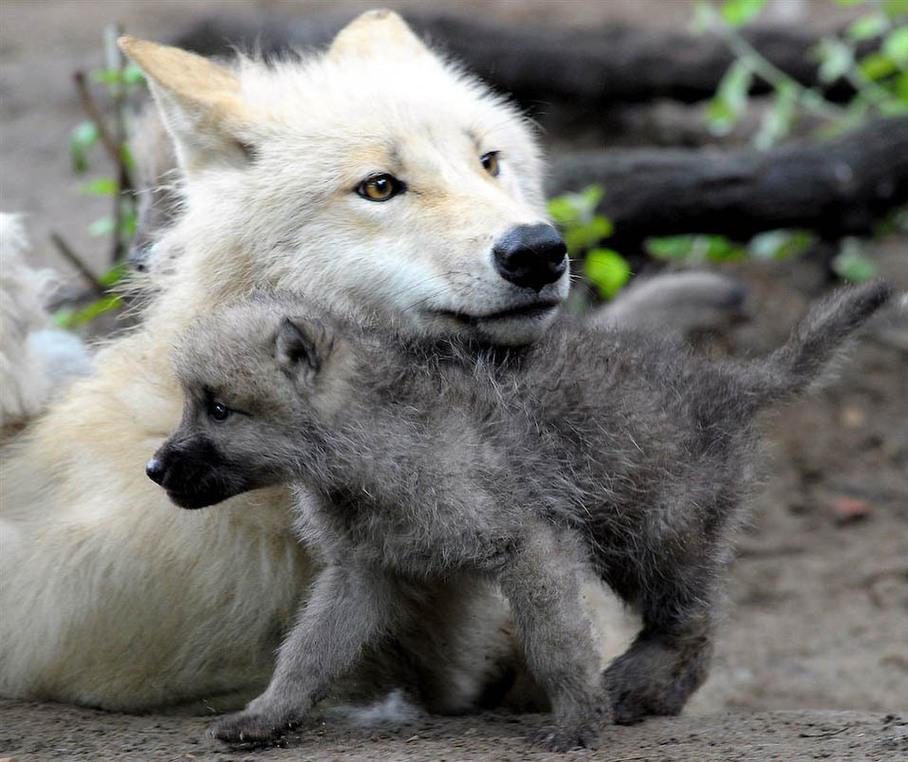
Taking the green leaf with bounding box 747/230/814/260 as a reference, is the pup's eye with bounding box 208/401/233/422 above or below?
above

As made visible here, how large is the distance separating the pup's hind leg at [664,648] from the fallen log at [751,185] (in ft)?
13.1

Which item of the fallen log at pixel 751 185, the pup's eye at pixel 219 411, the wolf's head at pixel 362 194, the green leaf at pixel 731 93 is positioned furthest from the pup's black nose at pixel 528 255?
the green leaf at pixel 731 93

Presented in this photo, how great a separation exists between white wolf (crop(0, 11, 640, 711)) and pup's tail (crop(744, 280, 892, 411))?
2.99ft

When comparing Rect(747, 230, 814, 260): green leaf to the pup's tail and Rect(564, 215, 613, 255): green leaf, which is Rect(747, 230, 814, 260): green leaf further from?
the pup's tail

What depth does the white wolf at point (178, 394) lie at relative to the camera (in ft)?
14.1

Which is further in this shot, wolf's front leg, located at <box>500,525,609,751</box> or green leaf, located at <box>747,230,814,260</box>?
green leaf, located at <box>747,230,814,260</box>

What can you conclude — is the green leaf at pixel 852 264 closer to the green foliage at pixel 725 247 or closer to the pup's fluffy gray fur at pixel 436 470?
the green foliage at pixel 725 247

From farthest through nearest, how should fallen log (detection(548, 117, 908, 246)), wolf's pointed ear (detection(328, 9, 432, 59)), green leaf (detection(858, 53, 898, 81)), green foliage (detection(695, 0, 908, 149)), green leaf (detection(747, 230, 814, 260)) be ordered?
green foliage (detection(695, 0, 908, 149)), green leaf (detection(858, 53, 898, 81)), green leaf (detection(747, 230, 814, 260)), fallen log (detection(548, 117, 908, 246)), wolf's pointed ear (detection(328, 9, 432, 59))

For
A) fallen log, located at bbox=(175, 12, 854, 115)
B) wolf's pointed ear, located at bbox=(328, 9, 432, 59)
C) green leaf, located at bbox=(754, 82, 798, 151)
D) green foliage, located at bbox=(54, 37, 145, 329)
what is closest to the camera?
wolf's pointed ear, located at bbox=(328, 9, 432, 59)

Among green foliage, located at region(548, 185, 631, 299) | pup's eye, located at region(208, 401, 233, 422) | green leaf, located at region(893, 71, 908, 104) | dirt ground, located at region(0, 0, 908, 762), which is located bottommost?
dirt ground, located at region(0, 0, 908, 762)

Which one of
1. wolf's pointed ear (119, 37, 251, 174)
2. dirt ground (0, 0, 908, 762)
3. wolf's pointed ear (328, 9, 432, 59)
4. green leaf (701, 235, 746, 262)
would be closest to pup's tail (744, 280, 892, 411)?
dirt ground (0, 0, 908, 762)

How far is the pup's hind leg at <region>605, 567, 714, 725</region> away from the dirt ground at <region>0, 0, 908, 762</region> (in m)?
0.09

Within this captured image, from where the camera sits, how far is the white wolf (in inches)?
170

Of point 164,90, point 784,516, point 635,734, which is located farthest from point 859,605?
point 164,90
